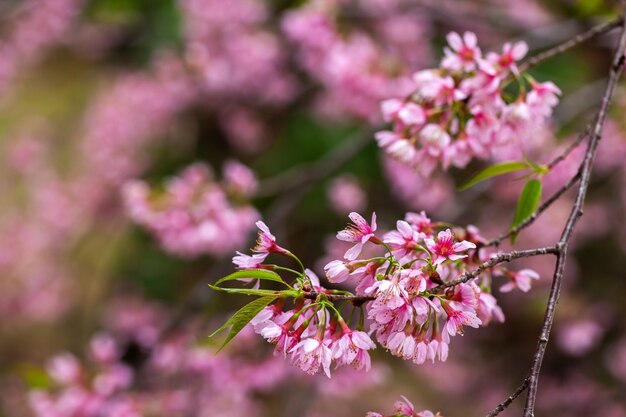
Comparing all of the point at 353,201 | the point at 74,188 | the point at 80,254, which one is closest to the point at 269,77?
the point at 353,201

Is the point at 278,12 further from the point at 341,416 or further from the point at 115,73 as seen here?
the point at 341,416

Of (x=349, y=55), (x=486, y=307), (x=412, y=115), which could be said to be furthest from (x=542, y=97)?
(x=349, y=55)

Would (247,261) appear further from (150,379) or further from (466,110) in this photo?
(150,379)

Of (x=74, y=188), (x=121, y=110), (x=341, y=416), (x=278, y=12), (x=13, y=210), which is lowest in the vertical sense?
(x=341, y=416)

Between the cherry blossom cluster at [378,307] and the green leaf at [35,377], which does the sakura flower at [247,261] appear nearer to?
the cherry blossom cluster at [378,307]

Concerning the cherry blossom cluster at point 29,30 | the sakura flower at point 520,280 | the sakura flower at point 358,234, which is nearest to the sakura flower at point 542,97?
the sakura flower at point 520,280

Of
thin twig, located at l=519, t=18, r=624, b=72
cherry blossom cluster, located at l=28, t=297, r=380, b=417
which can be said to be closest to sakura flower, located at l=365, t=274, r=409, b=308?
thin twig, located at l=519, t=18, r=624, b=72

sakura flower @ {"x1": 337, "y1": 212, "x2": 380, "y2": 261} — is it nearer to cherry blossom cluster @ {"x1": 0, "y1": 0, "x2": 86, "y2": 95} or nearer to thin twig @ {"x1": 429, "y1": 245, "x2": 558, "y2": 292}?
thin twig @ {"x1": 429, "y1": 245, "x2": 558, "y2": 292}
